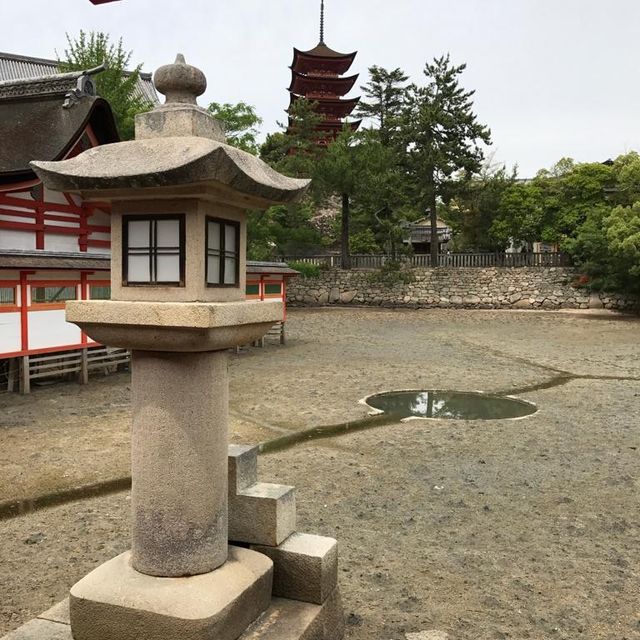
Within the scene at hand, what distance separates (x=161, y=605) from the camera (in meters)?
2.67

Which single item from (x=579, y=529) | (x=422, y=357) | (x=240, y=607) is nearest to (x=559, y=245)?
(x=422, y=357)

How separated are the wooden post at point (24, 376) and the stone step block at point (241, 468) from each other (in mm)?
8206

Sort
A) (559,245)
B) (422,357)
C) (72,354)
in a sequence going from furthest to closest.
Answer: (559,245) < (422,357) < (72,354)

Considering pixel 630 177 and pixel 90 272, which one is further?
pixel 630 177

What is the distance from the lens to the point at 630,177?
27.1 m

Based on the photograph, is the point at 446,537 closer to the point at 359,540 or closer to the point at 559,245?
the point at 359,540

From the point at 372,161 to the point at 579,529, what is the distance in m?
24.3

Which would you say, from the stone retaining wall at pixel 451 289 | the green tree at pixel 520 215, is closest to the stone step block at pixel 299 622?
the stone retaining wall at pixel 451 289

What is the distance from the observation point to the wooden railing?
101 ft

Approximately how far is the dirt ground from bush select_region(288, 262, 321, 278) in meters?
18.5

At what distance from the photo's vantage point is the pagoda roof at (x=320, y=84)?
43250mm

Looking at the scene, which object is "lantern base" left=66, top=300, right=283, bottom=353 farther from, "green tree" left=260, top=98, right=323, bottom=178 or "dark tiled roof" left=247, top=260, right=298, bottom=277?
"green tree" left=260, top=98, right=323, bottom=178

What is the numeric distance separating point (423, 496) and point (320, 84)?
4280 cm

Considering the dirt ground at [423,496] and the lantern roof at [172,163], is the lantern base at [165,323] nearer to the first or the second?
the lantern roof at [172,163]
